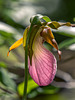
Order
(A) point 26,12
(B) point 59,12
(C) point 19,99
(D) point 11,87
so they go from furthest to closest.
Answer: (B) point 59,12, (A) point 26,12, (C) point 19,99, (D) point 11,87

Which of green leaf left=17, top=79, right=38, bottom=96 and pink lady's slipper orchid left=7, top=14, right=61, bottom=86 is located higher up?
pink lady's slipper orchid left=7, top=14, right=61, bottom=86

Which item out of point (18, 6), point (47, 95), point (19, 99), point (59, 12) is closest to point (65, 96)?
point (47, 95)

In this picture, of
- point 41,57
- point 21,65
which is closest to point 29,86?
point 21,65

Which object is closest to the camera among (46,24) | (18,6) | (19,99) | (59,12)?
(46,24)

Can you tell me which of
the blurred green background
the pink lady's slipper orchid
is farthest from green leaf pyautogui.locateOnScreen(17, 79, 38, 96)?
the pink lady's slipper orchid

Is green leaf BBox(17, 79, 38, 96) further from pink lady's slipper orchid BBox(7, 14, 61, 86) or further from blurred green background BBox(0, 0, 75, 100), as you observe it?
pink lady's slipper orchid BBox(7, 14, 61, 86)

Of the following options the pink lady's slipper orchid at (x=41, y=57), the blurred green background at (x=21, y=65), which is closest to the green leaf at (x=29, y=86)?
the blurred green background at (x=21, y=65)

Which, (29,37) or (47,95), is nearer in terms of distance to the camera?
(29,37)

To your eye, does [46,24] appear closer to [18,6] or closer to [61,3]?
[18,6]

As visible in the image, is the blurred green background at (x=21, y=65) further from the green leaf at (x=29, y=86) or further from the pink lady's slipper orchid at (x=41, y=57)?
the pink lady's slipper orchid at (x=41, y=57)
